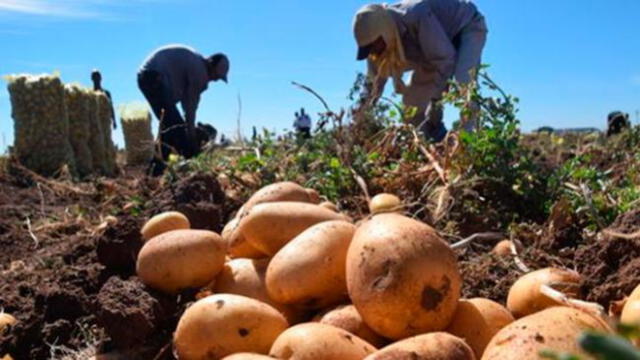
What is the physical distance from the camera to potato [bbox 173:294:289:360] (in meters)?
1.79

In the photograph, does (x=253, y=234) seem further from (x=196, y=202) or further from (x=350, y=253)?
(x=196, y=202)

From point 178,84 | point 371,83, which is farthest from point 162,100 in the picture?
point 371,83

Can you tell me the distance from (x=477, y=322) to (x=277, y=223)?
0.79 metres

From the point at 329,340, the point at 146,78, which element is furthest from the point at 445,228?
the point at 146,78

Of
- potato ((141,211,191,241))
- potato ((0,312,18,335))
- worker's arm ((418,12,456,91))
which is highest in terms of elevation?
worker's arm ((418,12,456,91))

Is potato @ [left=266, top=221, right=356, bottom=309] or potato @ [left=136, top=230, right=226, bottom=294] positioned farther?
potato @ [left=136, top=230, right=226, bottom=294]

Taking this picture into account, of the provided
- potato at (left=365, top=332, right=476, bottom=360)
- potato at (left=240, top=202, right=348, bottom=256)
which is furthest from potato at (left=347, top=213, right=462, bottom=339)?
potato at (left=240, top=202, right=348, bottom=256)

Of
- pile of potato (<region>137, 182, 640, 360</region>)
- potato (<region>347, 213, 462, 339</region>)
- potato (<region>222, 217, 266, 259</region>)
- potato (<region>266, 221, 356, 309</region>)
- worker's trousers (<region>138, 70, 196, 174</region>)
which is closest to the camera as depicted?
pile of potato (<region>137, 182, 640, 360</region>)

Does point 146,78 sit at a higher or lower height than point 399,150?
higher

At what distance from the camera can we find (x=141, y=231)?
2.83 meters

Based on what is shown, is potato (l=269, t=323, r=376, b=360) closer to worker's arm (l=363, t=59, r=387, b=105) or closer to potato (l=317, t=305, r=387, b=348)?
Answer: potato (l=317, t=305, r=387, b=348)

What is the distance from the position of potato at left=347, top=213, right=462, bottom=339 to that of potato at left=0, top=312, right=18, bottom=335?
1.39m

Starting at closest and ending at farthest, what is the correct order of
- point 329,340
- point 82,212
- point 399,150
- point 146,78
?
point 329,340 < point 399,150 < point 82,212 < point 146,78

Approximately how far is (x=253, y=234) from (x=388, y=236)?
0.70 meters
